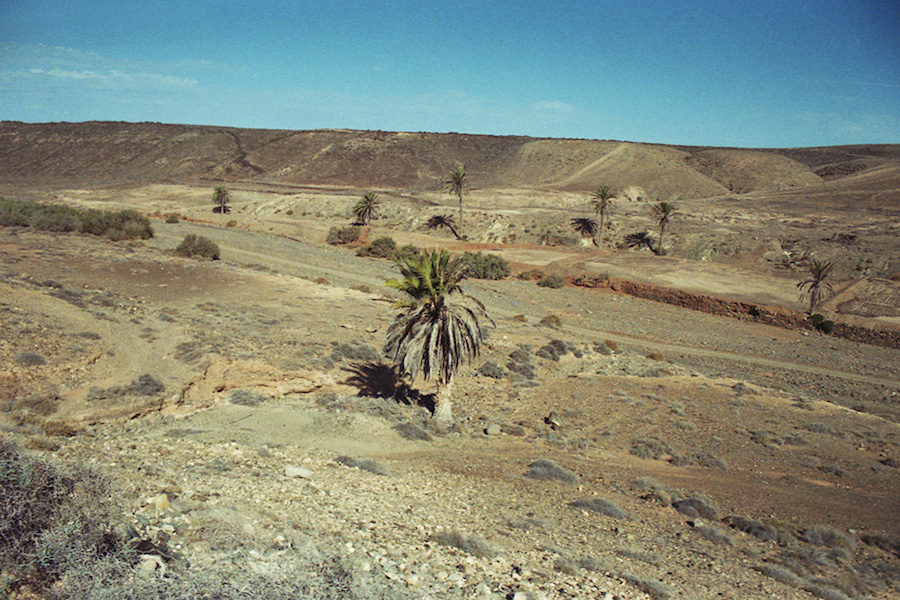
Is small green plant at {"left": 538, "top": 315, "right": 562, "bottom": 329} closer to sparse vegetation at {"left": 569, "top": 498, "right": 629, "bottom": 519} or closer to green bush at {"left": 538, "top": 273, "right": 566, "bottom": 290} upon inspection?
green bush at {"left": 538, "top": 273, "right": 566, "bottom": 290}

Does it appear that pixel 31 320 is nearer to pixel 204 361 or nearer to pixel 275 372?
pixel 204 361

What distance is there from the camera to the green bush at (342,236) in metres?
57.6

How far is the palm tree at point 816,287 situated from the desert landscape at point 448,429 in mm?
822

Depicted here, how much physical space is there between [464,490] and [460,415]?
234 inches

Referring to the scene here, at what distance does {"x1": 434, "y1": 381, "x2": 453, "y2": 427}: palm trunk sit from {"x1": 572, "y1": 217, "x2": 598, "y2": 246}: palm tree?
44.9m

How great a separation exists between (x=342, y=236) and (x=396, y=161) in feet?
197

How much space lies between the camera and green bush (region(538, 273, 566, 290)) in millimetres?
44794

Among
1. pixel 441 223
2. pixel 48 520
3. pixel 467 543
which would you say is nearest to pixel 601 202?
pixel 441 223

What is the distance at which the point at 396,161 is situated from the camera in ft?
374

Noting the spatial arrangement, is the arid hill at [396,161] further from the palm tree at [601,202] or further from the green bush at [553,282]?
the green bush at [553,282]

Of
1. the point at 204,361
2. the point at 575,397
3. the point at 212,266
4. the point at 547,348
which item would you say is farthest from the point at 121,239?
the point at 575,397

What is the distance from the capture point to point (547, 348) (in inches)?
1002

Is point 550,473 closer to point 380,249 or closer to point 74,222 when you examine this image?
point 380,249

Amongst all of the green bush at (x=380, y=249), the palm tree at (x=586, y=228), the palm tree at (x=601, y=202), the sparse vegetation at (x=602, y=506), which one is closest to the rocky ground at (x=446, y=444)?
the sparse vegetation at (x=602, y=506)
